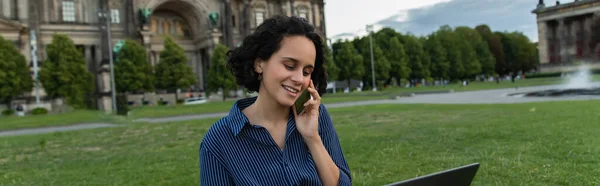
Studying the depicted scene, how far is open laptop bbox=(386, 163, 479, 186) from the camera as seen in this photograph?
68.1 inches

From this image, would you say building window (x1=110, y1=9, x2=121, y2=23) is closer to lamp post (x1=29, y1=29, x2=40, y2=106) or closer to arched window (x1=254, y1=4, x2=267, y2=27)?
lamp post (x1=29, y1=29, x2=40, y2=106)

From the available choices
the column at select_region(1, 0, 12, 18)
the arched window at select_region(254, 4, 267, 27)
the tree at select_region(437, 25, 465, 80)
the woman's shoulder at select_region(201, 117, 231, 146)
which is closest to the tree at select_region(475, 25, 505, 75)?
the tree at select_region(437, 25, 465, 80)

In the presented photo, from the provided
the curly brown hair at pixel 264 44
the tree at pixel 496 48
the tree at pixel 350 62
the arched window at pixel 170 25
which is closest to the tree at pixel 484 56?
the tree at pixel 496 48

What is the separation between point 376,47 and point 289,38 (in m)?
64.7

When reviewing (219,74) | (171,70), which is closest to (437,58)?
(219,74)

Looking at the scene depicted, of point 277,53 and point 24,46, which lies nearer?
point 277,53

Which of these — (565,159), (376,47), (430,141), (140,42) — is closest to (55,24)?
(140,42)

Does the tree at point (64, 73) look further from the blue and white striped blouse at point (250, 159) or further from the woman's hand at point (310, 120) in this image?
the woman's hand at point (310, 120)

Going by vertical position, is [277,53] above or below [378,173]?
above

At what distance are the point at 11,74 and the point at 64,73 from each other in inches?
151

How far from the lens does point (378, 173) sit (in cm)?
661

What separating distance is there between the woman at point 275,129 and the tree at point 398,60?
6554 centimetres

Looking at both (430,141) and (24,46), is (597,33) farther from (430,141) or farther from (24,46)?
(24,46)

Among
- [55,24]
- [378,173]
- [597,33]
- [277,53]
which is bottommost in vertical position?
[378,173]
